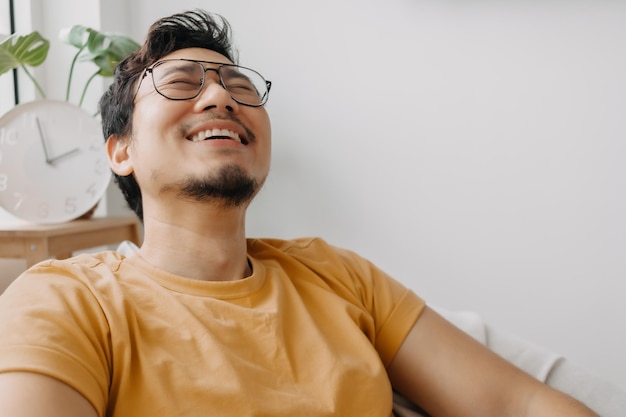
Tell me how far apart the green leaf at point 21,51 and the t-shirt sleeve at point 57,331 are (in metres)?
0.95

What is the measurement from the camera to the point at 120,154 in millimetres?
1159

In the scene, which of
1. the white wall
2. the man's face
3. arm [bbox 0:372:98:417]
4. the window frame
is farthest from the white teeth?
the window frame

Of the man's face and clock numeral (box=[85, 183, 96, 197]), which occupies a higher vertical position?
the man's face

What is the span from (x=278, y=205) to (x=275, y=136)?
241 millimetres

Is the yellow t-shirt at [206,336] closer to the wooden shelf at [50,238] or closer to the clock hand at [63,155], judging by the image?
the wooden shelf at [50,238]

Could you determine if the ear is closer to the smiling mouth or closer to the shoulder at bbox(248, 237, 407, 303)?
the smiling mouth

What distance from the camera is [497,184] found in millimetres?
1915

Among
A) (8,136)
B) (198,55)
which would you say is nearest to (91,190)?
(8,136)

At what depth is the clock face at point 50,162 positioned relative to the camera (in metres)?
1.56

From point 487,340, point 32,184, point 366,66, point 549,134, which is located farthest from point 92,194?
point 549,134

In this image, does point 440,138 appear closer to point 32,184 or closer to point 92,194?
point 92,194

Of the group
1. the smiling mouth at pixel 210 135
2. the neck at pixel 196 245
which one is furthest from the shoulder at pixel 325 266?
the smiling mouth at pixel 210 135

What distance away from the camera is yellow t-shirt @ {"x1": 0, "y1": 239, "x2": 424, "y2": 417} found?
0.76 metres

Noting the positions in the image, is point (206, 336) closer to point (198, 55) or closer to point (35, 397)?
point (35, 397)
